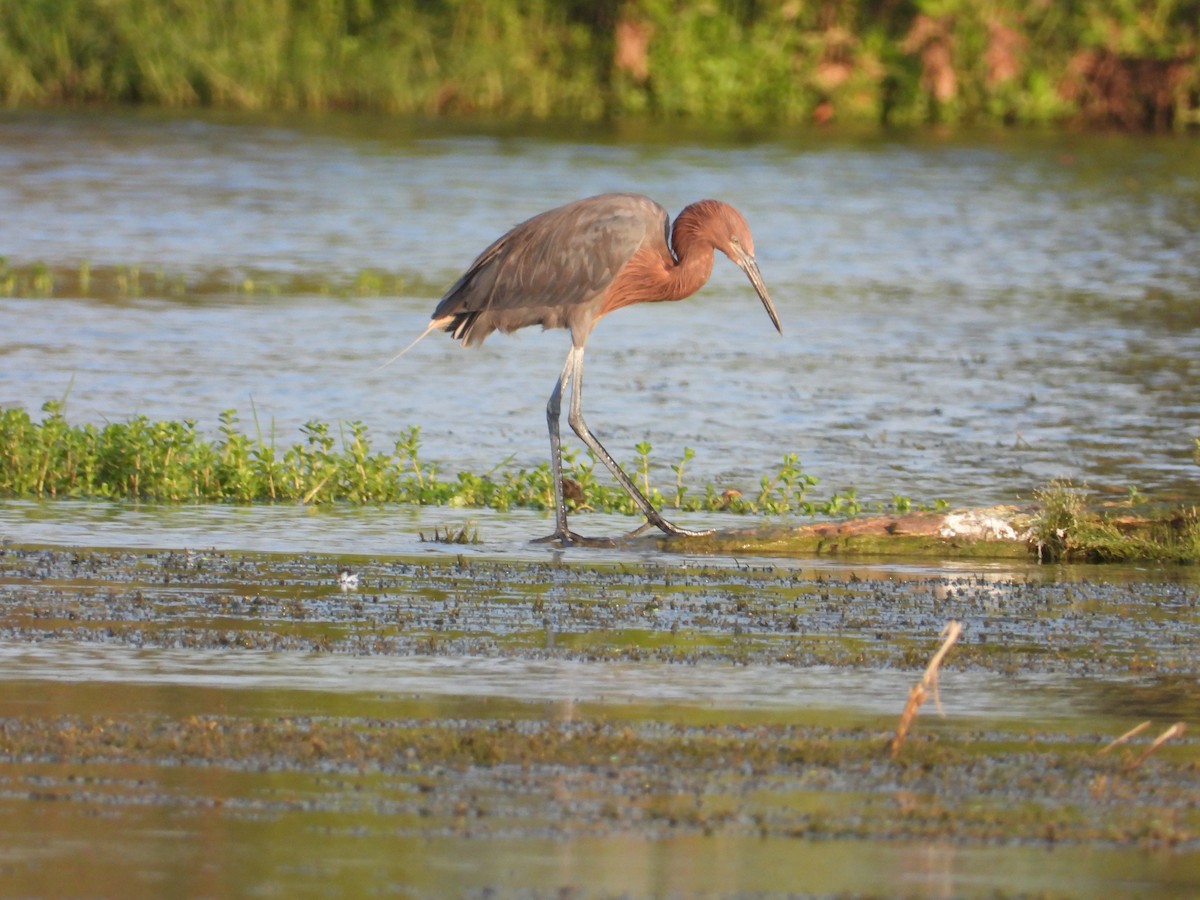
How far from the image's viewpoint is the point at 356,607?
727cm

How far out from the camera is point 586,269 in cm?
934

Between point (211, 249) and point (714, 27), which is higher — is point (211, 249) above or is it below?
below

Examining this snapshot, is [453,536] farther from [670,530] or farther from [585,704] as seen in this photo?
[585,704]

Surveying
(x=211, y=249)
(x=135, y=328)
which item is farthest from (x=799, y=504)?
(x=211, y=249)

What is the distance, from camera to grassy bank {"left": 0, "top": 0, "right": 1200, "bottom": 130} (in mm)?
32219

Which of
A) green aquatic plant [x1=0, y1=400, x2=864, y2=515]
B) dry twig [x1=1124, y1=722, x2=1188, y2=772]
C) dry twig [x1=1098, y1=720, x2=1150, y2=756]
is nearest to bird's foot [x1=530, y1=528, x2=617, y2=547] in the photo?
green aquatic plant [x1=0, y1=400, x2=864, y2=515]

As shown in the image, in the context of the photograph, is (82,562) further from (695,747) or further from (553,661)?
(695,747)

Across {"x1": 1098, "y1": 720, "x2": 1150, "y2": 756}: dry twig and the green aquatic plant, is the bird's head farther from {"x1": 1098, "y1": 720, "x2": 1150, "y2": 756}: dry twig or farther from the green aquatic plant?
{"x1": 1098, "y1": 720, "x2": 1150, "y2": 756}: dry twig

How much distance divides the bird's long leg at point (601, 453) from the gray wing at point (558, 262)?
0.18 metres

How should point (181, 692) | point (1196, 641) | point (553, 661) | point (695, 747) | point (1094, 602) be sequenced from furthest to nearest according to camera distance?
point (1094, 602) → point (1196, 641) → point (553, 661) → point (181, 692) → point (695, 747)

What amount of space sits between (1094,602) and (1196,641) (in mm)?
696

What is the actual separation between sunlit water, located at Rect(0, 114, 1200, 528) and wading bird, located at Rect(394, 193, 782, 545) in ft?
5.00

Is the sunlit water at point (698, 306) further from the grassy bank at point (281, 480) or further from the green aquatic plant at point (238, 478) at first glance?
the green aquatic plant at point (238, 478)

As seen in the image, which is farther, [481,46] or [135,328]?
[481,46]
